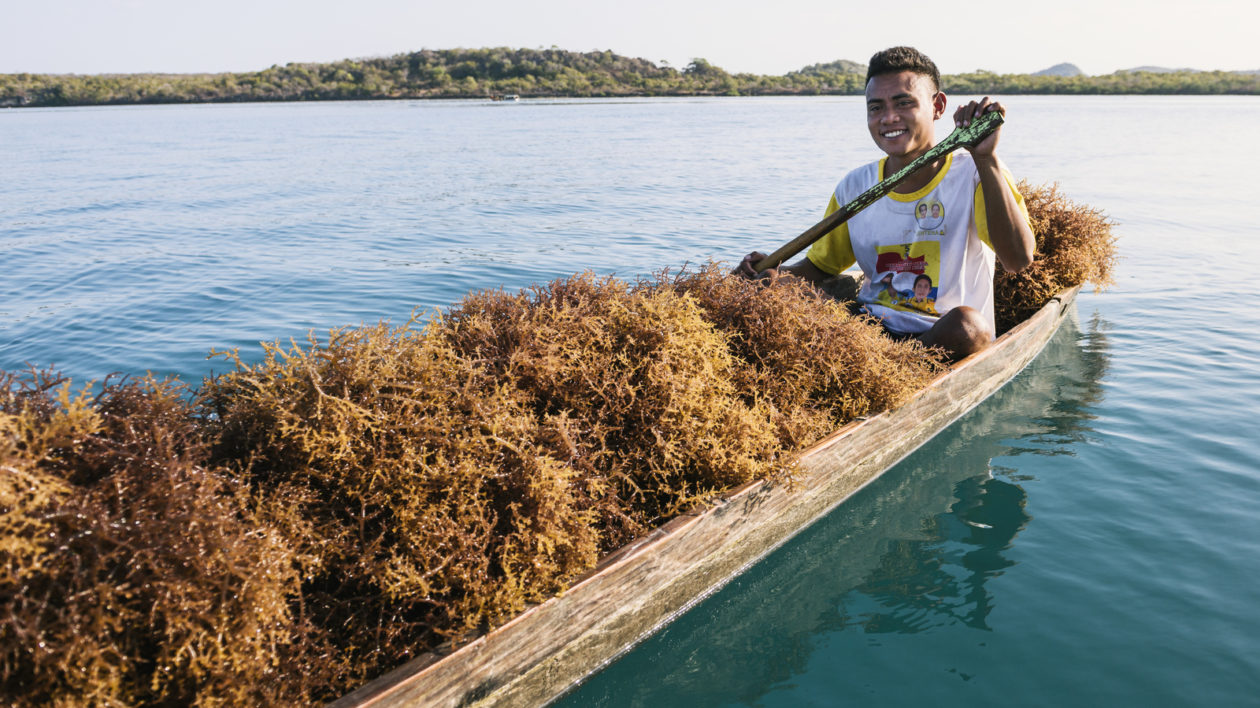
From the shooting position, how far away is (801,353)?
4328 millimetres

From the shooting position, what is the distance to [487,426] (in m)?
2.95

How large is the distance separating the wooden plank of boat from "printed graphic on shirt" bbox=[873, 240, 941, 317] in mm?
523

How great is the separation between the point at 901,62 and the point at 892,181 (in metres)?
0.76

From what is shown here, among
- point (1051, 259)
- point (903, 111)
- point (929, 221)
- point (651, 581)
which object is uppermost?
point (903, 111)

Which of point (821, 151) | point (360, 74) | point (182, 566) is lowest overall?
point (182, 566)

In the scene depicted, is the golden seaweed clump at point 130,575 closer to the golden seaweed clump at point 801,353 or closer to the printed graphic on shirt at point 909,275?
the golden seaweed clump at point 801,353

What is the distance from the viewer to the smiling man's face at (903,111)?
4.88 m

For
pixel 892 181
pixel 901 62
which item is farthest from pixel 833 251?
pixel 901 62

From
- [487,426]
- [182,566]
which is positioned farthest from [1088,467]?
[182,566]

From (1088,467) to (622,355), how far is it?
371cm

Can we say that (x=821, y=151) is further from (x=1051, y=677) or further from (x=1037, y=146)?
(x=1051, y=677)

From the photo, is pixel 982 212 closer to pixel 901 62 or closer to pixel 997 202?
pixel 997 202

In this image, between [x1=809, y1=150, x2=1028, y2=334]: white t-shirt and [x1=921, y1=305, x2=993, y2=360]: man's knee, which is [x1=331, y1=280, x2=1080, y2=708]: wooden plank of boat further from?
[x1=809, y1=150, x2=1028, y2=334]: white t-shirt

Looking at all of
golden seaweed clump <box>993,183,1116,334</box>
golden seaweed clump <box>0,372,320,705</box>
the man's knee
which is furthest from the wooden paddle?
golden seaweed clump <box>0,372,320,705</box>
